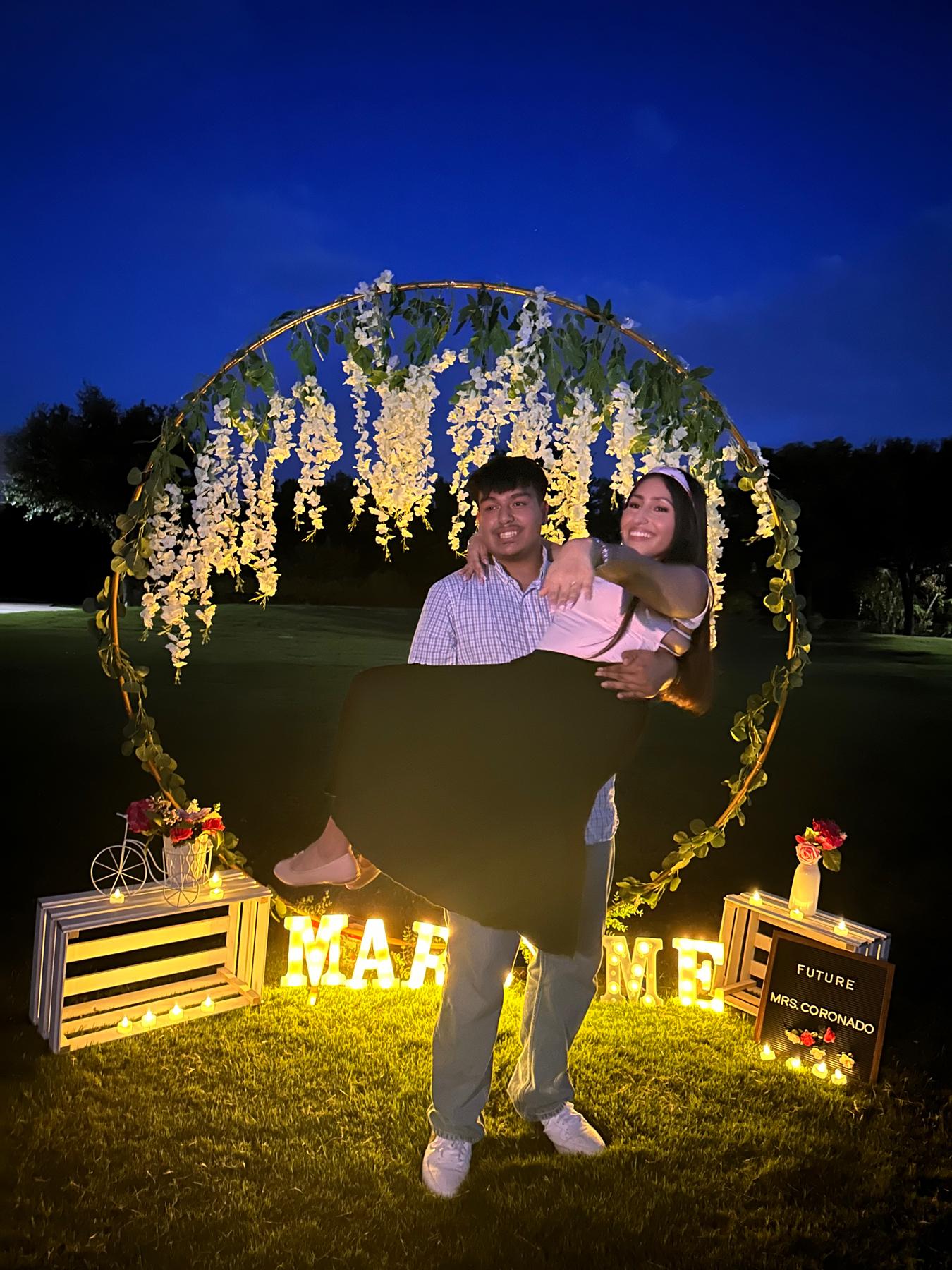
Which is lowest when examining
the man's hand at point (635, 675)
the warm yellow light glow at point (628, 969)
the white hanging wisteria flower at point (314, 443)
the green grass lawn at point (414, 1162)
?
the green grass lawn at point (414, 1162)

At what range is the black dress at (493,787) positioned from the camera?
2266 millimetres

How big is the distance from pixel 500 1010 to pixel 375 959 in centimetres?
135

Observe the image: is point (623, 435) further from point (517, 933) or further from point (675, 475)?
point (517, 933)

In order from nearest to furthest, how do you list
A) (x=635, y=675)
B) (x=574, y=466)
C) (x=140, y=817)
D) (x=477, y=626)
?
1. (x=635, y=675)
2. (x=477, y=626)
3. (x=140, y=817)
4. (x=574, y=466)

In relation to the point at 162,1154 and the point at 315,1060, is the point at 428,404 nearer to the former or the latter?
the point at 315,1060

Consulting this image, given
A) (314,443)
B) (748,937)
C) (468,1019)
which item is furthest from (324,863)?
(748,937)

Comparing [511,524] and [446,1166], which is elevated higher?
Answer: [511,524]

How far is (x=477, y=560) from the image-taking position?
2.66 m

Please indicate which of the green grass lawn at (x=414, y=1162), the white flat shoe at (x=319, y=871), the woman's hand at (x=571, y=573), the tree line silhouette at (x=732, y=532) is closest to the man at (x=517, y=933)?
the green grass lawn at (x=414, y=1162)

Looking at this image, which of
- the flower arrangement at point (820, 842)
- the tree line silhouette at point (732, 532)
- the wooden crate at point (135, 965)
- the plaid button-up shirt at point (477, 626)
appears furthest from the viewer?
the tree line silhouette at point (732, 532)

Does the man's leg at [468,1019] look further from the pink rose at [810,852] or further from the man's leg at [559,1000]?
the pink rose at [810,852]

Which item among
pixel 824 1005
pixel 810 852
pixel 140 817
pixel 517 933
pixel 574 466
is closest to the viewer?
pixel 517 933

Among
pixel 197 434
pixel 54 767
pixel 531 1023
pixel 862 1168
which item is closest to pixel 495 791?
pixel 531 1023

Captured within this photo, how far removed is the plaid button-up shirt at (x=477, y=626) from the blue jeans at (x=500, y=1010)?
28cm
